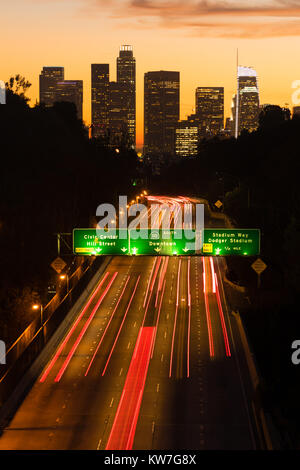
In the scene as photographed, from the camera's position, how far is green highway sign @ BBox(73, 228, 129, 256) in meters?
39.3

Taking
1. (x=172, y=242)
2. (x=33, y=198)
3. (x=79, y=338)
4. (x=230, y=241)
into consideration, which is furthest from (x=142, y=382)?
(x=33, y=198)

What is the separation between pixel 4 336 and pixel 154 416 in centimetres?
1952

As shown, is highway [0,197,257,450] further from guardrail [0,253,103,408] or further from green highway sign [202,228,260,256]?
green highway sign [202,228,260,256]

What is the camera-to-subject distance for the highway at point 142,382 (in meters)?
24.9

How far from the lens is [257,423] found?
25984 mm

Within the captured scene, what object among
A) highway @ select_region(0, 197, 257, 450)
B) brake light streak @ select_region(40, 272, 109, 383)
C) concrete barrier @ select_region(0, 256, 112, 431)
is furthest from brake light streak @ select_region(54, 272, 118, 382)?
concrete barrier @ select_region(0, 256, 112, 431)

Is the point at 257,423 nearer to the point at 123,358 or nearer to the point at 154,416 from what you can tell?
the point at 154,416

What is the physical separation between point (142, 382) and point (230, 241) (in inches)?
420

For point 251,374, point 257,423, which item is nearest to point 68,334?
point 251,374

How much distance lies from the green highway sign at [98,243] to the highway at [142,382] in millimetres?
4371

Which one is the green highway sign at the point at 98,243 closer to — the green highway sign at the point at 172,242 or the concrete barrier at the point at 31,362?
the green highway sign at the point at 172,242

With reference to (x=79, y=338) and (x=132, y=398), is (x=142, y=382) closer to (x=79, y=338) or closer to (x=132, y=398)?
(x=132, y=398)

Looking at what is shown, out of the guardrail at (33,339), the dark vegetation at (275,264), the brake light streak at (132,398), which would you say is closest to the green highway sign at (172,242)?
the guardrail at (33,339)

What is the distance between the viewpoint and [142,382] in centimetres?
3141
